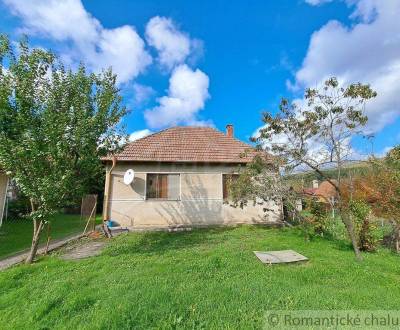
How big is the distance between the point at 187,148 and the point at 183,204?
10.2ft

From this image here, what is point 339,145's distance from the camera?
7340 mm

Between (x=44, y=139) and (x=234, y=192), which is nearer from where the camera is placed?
(x=44, y=139)

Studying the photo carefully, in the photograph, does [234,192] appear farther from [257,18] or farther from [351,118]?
[257,18]

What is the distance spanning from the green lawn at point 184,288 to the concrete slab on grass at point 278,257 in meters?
0.23

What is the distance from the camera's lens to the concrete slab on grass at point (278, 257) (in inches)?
258

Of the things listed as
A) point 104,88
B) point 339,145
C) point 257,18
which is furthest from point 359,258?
point 257,18

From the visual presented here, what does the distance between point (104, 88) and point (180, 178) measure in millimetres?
6716

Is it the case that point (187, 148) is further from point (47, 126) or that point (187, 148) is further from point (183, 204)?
point (47, 126)

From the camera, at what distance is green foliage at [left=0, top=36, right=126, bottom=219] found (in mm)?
6770

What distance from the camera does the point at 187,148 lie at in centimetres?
1475

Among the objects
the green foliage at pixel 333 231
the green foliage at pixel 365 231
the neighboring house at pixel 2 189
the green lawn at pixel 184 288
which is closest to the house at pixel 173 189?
the green foliage at pixel 333 231

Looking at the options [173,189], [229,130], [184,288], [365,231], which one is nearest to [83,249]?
[184,288]

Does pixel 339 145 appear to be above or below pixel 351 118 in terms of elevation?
below

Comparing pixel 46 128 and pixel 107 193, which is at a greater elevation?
pixel 46 128
